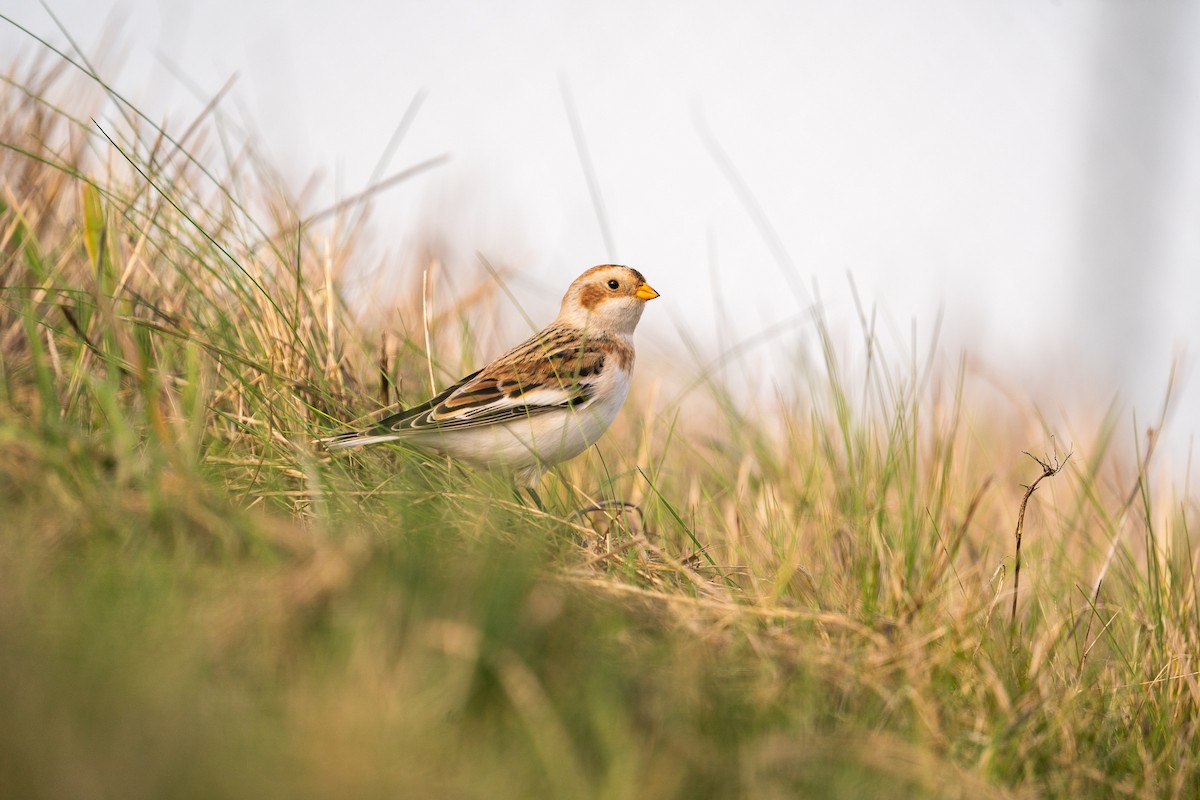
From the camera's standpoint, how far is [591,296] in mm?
Result: 5086

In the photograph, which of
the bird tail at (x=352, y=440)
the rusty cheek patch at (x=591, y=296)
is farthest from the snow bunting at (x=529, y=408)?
the rusty cheek patch at (x=591, y=296)

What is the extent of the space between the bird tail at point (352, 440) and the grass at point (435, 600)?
2.4 inches

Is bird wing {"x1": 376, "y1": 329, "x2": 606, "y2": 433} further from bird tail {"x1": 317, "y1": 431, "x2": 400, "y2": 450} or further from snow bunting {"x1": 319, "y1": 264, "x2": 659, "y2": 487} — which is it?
bird tail {"x1": 317, "y1": 431, "x2": 400, "y2": 450}

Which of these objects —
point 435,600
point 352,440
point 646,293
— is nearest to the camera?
point 435,600

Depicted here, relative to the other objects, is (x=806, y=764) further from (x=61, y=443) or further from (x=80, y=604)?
(x=61, y=443)

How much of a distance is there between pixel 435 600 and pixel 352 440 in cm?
147

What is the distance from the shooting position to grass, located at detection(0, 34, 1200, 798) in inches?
71.1

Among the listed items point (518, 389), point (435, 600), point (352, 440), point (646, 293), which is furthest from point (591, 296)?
point (435, 600)

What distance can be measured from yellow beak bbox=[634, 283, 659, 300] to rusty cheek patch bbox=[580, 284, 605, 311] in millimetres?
172

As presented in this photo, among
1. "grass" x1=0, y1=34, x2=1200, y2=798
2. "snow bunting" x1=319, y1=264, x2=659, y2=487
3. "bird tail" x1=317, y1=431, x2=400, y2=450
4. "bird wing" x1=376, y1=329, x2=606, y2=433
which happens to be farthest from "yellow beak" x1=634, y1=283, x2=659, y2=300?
"bird tail" x1=317, y1=431, x2=400, y2=450

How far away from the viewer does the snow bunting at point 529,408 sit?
12.7ft

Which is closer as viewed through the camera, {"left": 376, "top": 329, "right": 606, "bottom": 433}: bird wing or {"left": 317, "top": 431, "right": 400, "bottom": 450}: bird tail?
{"left": 317, "top": 431, "right": 400, "bottom": 450}: bird tail

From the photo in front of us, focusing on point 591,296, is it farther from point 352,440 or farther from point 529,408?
point 352,440

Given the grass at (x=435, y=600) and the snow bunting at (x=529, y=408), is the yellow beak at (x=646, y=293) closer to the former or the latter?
the snow bunting at (x=529, y=408)
